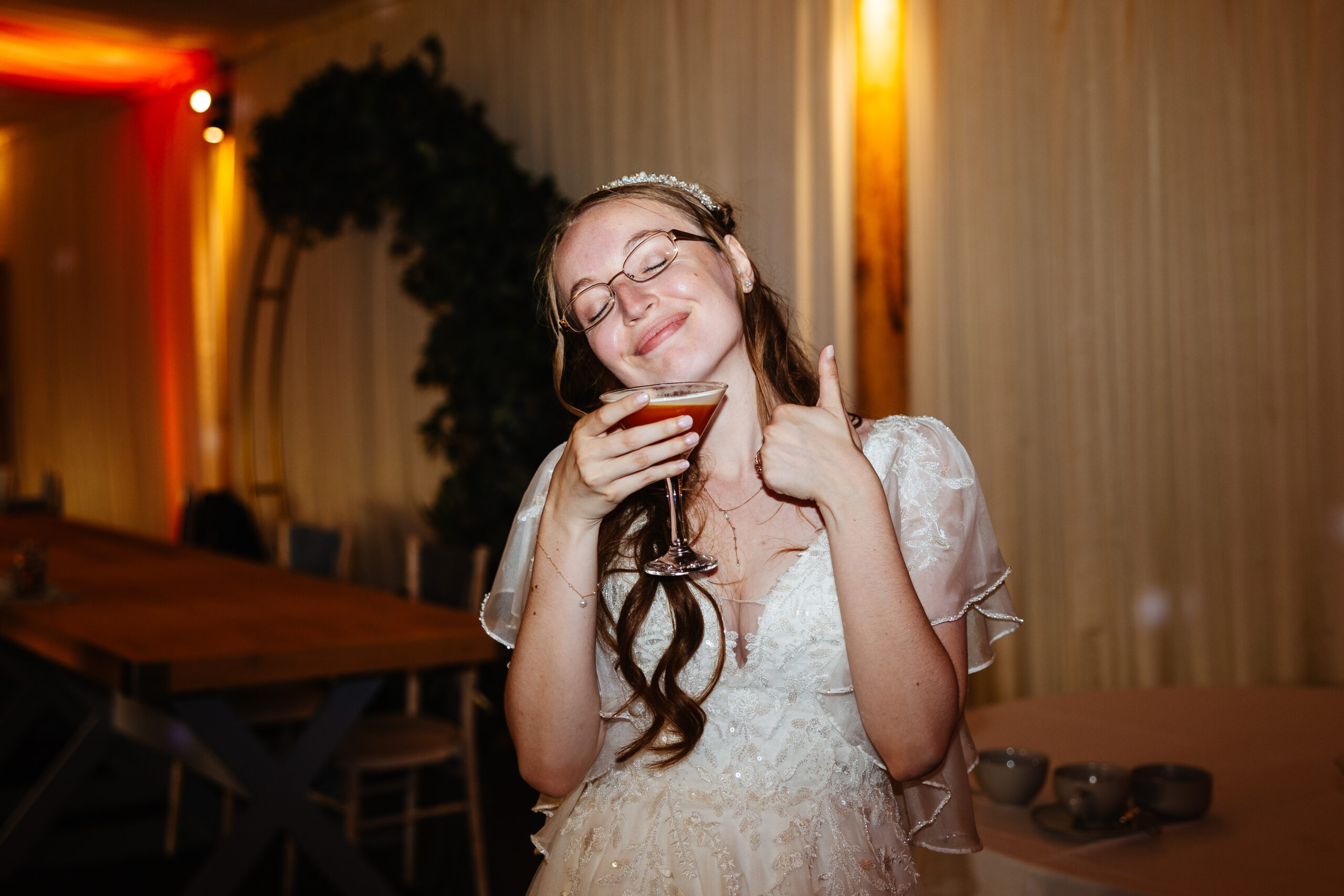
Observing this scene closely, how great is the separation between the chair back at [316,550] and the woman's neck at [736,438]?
2929 millimetres

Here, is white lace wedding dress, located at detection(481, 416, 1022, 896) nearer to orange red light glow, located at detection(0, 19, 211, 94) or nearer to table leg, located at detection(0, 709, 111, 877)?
table leg, located at detection(0, 709, 111, 877)

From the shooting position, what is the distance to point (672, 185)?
1.57 m

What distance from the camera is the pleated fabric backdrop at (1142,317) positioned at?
357 centimetres

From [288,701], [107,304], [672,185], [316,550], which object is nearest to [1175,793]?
[672,185]

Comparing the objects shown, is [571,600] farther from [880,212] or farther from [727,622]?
[880,212]

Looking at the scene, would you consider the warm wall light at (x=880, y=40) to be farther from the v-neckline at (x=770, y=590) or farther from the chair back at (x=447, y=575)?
the v-neckline at (x=770, y=590)

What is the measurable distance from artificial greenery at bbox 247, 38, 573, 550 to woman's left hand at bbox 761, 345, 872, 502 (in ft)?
11.2

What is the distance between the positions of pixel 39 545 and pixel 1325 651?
166 inches

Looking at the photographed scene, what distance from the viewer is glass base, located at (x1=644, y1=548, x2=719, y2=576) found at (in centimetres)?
136

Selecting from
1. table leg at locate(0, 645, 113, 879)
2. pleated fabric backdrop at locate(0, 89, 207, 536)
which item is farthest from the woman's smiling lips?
pleated fabric backdrop at locate(0, 89, 207, 536)

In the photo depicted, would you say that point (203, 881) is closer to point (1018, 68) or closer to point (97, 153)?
point (1018, 68)

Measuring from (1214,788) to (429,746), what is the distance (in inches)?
89.9

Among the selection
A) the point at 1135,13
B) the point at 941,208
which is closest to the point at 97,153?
the point at 941,208

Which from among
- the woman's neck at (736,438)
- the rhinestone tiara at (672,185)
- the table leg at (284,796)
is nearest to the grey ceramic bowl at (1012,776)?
the woman's neck at (736,438)
